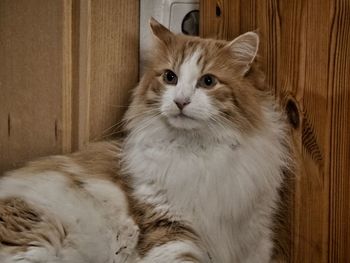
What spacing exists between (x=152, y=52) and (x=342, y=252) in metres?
0.72

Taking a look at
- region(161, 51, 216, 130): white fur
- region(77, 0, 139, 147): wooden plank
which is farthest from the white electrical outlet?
region(161, 51, 216, 130): white fur

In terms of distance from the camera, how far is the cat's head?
1.37 meters

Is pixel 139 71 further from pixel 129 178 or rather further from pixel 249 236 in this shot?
pixel 249 236

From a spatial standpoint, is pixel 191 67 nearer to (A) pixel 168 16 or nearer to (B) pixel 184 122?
(B) pixel 184 122

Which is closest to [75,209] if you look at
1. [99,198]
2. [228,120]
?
[99,198]

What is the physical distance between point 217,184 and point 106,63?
1.68 ft

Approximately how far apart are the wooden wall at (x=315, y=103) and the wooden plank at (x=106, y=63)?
41 cm

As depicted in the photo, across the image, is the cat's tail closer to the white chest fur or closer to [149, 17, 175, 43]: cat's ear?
the white chest fur

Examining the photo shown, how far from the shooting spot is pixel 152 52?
1.57m

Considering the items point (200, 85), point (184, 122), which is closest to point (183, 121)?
point (184, 122)

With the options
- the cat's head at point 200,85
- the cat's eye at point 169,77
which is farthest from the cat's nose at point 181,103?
the cat's eye at point 169,77

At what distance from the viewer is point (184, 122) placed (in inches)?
54.1

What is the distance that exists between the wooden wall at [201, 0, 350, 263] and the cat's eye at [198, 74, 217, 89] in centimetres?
18

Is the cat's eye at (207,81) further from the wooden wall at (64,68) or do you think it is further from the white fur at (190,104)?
the wooden wall at (64,68)
